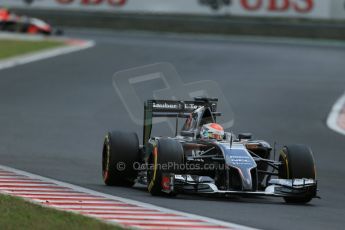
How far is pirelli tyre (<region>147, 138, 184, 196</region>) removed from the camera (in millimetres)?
12961

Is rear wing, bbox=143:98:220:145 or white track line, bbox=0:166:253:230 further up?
rear wing, bbox=143:98:220:145

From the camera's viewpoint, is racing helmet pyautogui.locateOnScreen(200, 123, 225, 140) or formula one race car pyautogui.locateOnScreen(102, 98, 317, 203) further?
racing helmet pyautogui.locateOnScreen(200, 123, 225, 140)

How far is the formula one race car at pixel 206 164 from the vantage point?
12.9 metres

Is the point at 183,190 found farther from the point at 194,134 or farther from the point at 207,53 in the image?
the point at 207,53

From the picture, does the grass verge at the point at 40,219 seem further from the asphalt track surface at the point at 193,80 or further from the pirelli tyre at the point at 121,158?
the pirelli tyre at the point at 121,158

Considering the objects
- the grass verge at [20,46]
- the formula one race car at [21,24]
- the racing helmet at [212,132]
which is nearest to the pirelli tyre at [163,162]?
the racing helmet at [212,132]

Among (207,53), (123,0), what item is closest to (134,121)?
(207,53)

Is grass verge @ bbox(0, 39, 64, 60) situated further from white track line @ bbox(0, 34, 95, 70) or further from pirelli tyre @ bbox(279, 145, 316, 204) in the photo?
pirelli tyre @ bbox(279, 145, 316, 204)

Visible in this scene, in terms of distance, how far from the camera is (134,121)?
81.4 feet

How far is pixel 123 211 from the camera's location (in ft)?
36.5

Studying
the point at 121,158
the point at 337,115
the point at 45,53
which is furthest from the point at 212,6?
the point at 121,158

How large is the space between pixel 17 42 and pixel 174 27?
32.8 ft

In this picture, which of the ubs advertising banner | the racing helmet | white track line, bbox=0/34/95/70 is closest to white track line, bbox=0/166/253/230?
the racing helmet

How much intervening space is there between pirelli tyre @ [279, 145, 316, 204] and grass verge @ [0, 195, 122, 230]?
369cm
